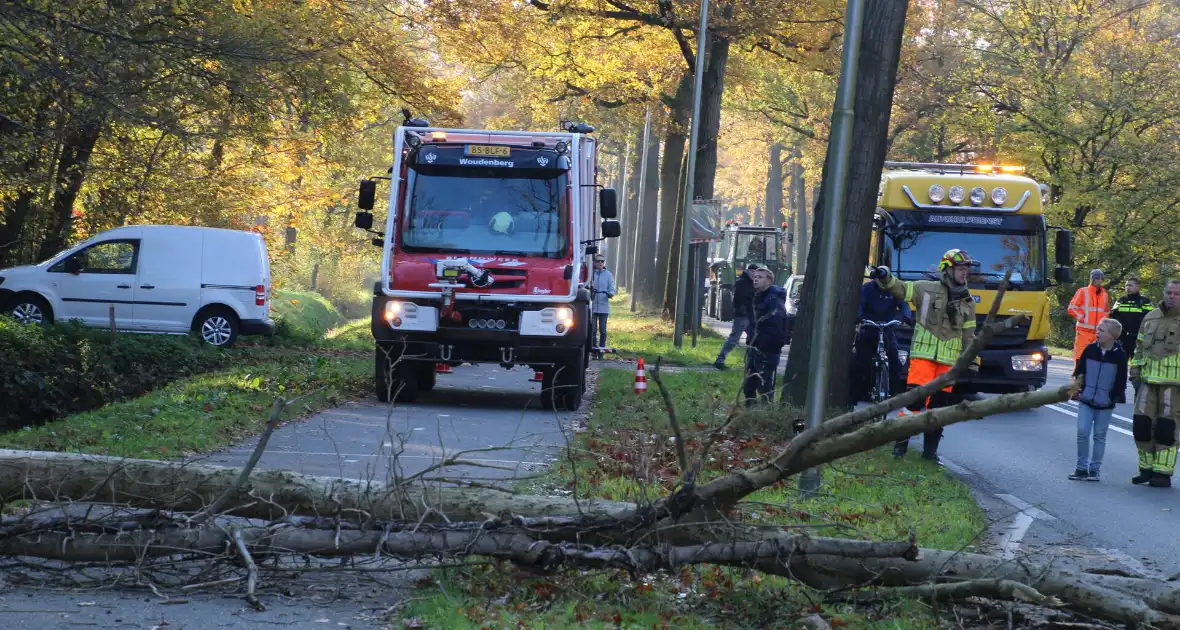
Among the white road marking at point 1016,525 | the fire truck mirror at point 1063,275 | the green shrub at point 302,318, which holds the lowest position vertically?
the green shrub at point 302,318

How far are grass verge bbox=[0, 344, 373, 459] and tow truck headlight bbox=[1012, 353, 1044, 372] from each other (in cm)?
786

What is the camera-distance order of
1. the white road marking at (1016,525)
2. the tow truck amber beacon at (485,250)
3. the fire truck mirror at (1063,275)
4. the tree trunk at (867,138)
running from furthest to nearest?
1. the fire truck mirror at (1063,275)
2. the tow truck amber beacon at (485,250)
3. the tree trunk at (867,138)
4. the white road marking at (1016,525)

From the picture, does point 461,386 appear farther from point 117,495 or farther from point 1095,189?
point 1095,189

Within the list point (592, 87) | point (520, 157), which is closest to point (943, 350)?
point (520, 157)

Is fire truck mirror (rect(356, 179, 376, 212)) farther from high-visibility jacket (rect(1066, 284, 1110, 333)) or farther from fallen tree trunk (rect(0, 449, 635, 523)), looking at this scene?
high-visibility jacket (rect(1066, 284, 1110, 333))

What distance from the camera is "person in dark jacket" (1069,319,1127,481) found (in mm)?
11734

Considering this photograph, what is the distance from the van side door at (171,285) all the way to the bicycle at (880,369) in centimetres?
1159

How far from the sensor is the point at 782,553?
6016 mm

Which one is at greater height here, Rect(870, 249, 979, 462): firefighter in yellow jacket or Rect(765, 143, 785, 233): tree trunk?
Rect(765, 143, 785, 233): tree trunk

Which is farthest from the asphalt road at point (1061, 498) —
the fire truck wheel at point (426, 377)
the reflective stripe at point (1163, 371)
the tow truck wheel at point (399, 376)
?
the fire truck wheel at point (426, 377)

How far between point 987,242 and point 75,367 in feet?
37.3

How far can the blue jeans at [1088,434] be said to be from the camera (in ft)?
38.6

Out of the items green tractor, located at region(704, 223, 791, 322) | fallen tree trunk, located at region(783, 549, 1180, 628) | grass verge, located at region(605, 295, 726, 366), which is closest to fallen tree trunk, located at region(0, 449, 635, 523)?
fallen tree trunk, located at region(783, 549, 1180, 628)

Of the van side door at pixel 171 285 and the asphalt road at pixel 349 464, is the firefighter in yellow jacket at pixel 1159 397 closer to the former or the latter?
the asphalt road at pixel 349 464
